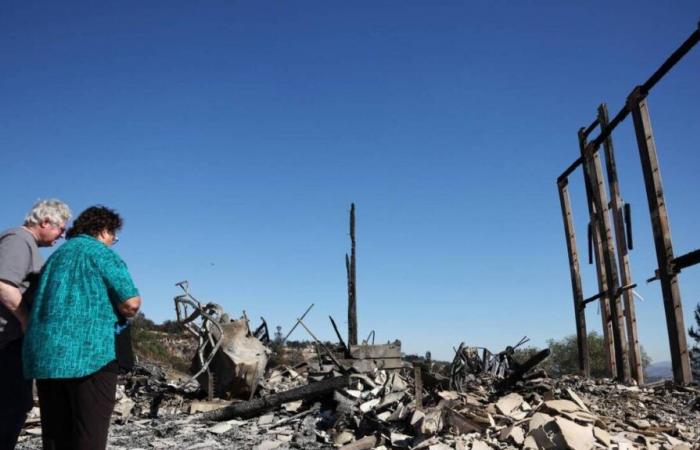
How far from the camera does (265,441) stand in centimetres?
660

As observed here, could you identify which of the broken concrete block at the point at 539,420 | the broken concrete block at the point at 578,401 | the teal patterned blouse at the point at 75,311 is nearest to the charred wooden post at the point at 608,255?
the broken concrete block at the point at 578,401

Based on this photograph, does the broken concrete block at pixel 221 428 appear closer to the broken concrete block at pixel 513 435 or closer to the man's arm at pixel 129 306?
the broken concrete block at pixel 513 435

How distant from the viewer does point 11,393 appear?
3541 millimetres

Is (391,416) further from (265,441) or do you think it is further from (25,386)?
(25,386)

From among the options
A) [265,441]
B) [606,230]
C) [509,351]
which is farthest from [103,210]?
[606,230]

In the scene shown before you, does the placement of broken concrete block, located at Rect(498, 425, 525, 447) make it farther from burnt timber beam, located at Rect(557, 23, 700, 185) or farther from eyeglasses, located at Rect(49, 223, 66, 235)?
burnt timber beam, located at Rect(557, 23, 700, 185)

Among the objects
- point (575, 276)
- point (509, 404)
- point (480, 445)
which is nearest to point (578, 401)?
point (509, 404)

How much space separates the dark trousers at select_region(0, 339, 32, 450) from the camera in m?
3.52

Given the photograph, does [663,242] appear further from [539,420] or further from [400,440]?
[400,440]

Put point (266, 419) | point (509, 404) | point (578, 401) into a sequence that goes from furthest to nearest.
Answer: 1. point (266, 419)
2. point (509, 404)
3. point (578, 401)

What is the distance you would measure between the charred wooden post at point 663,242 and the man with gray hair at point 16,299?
733 centimetres

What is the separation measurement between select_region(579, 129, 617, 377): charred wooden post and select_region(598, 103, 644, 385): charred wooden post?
2.97 feet

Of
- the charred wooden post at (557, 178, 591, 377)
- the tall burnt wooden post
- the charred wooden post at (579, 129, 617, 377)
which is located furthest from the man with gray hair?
the tall burnt wooden post

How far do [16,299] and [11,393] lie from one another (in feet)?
2.10
